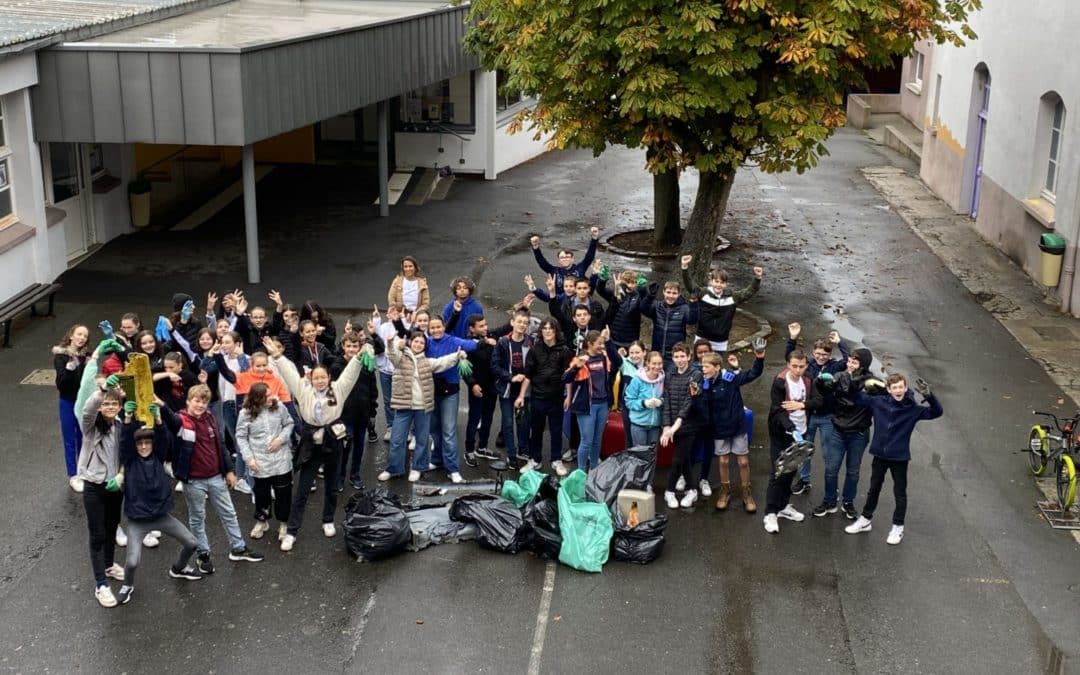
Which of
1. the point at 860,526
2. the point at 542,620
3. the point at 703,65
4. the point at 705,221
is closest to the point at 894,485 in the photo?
the point at 860,526

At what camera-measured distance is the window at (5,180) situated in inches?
650

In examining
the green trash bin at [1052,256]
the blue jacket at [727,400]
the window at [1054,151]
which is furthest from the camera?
the window at [1054,151]

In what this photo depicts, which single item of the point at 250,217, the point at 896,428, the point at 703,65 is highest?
the point at 703,65

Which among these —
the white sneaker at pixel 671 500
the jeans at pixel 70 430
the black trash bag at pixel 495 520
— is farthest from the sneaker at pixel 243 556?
the white sneaker at pixel 671 500

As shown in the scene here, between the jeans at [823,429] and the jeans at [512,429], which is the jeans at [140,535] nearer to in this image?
the jeans at [512,429]

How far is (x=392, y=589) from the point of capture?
9.46 meters

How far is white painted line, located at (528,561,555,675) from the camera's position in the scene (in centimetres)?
853

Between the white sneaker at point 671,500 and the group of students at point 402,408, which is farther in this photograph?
the white sneaker at point 671,500

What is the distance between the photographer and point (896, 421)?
33.1ft

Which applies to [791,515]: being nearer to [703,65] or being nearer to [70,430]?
[703,65]

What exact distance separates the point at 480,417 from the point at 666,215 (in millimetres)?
9790

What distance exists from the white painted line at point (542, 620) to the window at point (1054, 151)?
42.7 ft

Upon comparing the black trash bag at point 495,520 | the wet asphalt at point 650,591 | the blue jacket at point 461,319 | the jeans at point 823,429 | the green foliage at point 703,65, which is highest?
the green foliage at point 703,65

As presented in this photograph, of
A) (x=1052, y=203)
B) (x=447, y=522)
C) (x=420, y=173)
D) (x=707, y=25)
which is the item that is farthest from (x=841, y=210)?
(x=447, y=522)
